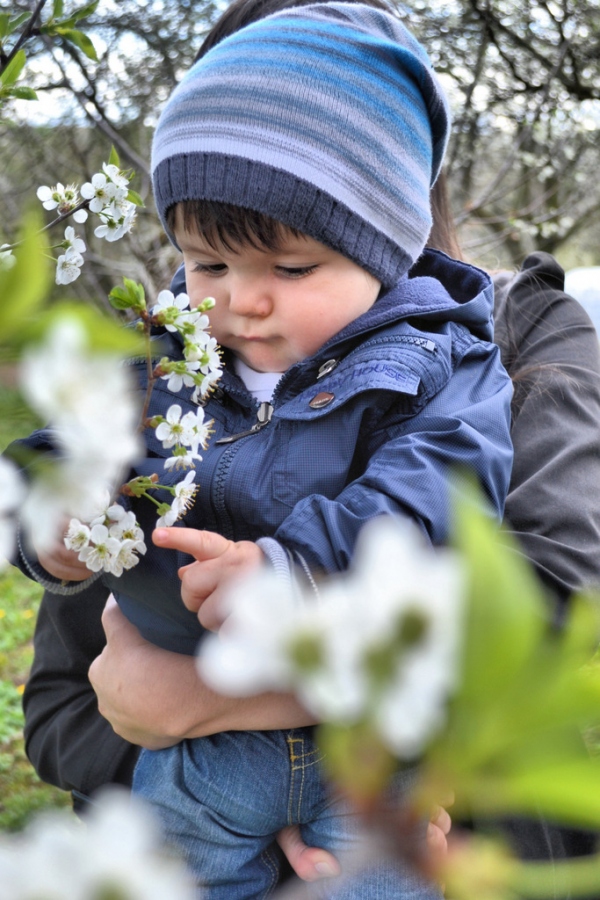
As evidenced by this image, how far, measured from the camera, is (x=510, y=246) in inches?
229

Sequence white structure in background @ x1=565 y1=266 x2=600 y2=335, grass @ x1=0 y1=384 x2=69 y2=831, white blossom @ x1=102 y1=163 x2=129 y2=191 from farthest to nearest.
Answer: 1. grass @ x1=0 y1=384 x2=69 y2=831
2. white structure in background @ x1=565 y1=266 x2=600 y2=335
3. white blossom @ x1=102 y1=163 x2=129 y2=191

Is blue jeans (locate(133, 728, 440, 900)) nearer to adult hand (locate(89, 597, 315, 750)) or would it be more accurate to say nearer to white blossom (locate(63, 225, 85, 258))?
adult hand (locate(89, 597, 315, 750))

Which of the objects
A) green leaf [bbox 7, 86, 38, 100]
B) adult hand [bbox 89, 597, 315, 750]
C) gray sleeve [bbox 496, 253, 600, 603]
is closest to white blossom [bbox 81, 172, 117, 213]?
green leaf [bbox 7, 86, 38, 100]

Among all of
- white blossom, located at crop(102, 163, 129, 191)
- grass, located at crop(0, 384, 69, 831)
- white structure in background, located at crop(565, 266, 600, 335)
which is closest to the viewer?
white blossom, located at crop(102, 163, 129, 191)

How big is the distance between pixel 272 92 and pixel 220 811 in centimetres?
101

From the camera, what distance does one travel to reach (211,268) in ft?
4.14

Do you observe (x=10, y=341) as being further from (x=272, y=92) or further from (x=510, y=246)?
(x=510, y=246)

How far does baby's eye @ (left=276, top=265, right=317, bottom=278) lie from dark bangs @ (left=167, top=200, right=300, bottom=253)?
0.10ft

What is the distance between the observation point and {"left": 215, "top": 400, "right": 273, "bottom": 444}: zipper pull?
4.24 feet

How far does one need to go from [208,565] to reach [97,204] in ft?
1.51

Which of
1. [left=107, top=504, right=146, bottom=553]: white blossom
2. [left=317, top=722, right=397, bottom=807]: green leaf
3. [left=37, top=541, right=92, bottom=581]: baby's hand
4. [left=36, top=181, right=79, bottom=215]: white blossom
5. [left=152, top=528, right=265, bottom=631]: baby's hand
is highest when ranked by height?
[left=317, top=722, right=397, bottom=807]: green leaf

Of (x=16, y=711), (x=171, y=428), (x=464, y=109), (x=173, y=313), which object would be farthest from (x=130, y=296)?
(x=464, y=109)

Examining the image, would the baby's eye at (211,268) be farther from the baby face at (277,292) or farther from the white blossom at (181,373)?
the white blossom at (181,373)

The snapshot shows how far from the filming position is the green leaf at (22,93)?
0.92 meters
